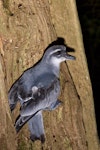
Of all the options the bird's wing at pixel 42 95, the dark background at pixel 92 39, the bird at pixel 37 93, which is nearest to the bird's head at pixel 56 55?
the bird at pixel 37 93

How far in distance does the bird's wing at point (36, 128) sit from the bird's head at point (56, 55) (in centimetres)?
41

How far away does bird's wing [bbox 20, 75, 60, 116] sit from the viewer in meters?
3.18

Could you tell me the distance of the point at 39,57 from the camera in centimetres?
344

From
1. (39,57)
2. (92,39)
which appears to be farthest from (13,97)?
(92,39)

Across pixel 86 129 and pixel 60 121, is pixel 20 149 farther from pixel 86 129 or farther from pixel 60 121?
pixel 86 129

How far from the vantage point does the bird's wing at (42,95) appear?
3.18 m

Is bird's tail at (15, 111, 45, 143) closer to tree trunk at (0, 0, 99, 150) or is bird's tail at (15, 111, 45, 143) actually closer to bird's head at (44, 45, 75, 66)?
tree trunk at (0, 0, 99, 150)

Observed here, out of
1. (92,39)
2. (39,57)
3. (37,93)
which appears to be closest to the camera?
(37,93)

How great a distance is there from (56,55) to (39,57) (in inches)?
4.9

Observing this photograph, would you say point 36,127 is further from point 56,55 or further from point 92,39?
point 92,39

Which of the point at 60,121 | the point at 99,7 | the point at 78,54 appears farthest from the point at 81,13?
the point at 60,121

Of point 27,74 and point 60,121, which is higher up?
point 27,74

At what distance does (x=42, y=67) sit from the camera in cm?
341

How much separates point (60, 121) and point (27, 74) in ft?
1.39
